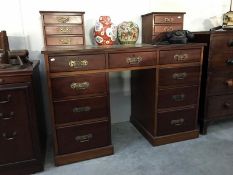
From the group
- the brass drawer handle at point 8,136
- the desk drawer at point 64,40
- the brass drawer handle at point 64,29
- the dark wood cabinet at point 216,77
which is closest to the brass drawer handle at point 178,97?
the dark wood cabinet at point 216,77

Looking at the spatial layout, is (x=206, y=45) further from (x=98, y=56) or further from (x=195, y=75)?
(x=98, y=56)

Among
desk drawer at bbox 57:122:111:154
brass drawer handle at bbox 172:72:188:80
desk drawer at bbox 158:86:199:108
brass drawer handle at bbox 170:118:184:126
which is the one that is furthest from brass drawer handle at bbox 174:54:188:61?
desk drawer at bbox 57:122:111:154

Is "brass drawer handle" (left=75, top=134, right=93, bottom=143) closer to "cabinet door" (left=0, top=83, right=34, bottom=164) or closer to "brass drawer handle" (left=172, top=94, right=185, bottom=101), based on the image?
"cabinet door" (left=0, top=83, right=34, bottom=164)

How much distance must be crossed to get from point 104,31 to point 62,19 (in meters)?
0.36

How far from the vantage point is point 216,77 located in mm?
1920

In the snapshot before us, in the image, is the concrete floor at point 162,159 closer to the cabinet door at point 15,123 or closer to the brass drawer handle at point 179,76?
the cabinet door at point 15,123

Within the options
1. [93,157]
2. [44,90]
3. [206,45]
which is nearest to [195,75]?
[206,45]

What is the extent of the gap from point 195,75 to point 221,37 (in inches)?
15.3

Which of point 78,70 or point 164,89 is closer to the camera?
point 78,70

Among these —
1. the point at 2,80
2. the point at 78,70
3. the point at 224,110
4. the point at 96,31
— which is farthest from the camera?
the point at 224,110

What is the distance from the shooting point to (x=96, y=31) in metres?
1.87

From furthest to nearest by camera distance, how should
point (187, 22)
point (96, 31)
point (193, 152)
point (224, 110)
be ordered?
point (187, 22)
point (224, 110)
point (96, 31)
point (193, 152)

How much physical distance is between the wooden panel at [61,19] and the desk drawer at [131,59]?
1.82 ft

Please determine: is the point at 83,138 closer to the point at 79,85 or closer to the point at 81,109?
the point at 81,109
